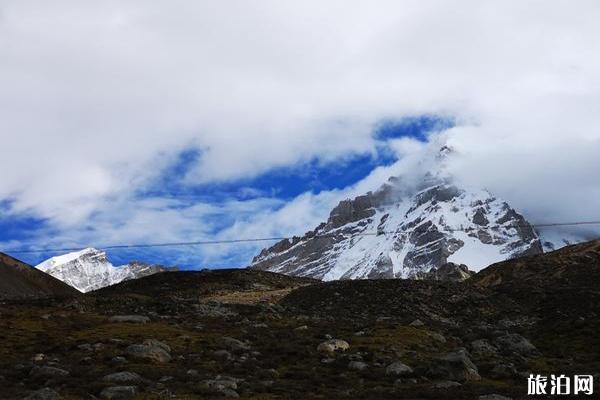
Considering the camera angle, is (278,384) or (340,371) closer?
(278,384)

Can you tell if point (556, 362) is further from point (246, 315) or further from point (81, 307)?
point (81, 307)

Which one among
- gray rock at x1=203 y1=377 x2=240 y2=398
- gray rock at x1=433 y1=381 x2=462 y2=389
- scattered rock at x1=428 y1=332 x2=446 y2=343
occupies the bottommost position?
gray rock at x1=203 y1=377 x2=240 y2=398

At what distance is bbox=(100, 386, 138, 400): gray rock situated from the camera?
2216 cm

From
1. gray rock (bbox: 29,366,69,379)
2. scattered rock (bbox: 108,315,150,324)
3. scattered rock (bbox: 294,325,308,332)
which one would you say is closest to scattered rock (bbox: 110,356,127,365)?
gray rock (bbox: 29,366,69,379)

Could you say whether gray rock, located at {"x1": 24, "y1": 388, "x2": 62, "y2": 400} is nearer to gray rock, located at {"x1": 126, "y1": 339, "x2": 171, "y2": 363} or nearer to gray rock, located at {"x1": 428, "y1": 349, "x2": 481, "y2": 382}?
gray rock, located at {"x1": 126, "y1": 339, "x2": 171, "y2": 363}

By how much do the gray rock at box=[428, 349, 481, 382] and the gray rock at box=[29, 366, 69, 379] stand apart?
15.6m

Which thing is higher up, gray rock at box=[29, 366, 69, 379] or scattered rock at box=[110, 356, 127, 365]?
scattered rock at box=[110, 356, 127, 365]

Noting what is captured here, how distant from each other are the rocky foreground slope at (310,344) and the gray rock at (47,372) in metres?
0.06

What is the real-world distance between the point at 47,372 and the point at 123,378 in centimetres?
367

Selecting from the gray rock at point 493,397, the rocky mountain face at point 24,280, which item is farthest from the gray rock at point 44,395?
the rocky mountain face at point 24,280

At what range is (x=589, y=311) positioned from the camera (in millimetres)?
51969

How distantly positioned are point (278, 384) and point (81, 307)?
28.4 metres

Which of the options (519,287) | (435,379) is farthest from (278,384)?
(519,287)

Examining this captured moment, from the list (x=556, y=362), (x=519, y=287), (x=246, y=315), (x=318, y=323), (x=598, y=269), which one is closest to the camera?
(x=556, y=362)
